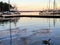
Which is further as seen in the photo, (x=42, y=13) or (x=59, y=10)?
(x=42, y=13)

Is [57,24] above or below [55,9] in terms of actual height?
below

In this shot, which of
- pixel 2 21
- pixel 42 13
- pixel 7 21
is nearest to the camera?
pixel 42 13

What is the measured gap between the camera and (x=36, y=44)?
4676 millimetres

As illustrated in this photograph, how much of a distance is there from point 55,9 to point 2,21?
5.60 m

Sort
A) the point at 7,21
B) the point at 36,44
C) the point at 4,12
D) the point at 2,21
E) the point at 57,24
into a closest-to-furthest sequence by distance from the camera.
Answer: the point at 36,44 → the point at 57,24 → the point at 4,12 → the point at 7,21 → the point at 2,21

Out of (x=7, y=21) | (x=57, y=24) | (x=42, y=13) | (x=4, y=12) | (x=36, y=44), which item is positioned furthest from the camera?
(x=7, y=21)

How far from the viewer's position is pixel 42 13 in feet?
24.4

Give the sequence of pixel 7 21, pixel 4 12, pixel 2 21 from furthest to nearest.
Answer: pixel 2 21 < pixel 7 21 < pixel 4 12

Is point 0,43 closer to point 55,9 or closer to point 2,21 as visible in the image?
point 55,9

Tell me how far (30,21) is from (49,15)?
3.37 metres

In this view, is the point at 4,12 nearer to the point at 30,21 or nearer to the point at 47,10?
the point at 30,21

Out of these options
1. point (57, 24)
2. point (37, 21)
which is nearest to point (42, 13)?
point (57, 24)

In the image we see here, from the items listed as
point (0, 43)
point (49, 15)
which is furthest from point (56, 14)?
point (0, 43)

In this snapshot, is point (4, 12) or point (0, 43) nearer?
point (0, 43)
